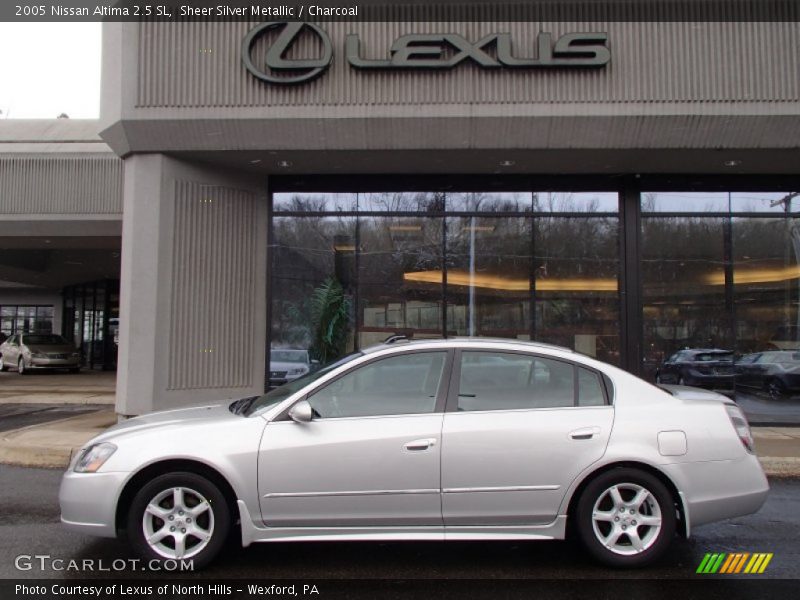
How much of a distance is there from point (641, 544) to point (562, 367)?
1.24 meters

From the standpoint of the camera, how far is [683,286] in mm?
11047

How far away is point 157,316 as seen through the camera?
32.0 feet

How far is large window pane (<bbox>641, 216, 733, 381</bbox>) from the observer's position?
1097 centimetres

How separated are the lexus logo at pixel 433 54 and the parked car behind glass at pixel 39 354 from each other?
17.3 meters

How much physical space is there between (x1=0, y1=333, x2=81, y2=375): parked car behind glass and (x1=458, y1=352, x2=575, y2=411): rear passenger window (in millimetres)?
21769

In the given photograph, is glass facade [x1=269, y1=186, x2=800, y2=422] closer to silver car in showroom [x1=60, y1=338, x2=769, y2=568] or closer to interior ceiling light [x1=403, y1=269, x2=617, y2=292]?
interior ceiling light [x1=403, y1=269, x2=617, y2=292]

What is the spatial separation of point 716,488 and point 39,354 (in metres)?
23.3

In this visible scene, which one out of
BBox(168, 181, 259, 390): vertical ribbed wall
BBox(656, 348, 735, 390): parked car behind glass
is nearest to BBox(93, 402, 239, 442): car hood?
BBox(168, 181, 259, 390): vertical ribbed wall

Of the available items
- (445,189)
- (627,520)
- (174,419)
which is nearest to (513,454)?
(627,520)

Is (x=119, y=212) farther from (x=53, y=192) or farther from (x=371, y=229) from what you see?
(x=371, y=229)

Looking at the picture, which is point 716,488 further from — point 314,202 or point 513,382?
point 314,202

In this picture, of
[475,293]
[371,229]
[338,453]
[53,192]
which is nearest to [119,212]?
[53,192]

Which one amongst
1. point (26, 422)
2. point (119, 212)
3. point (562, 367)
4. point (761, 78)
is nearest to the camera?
point (562, 367)

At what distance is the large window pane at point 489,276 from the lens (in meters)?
11.1
